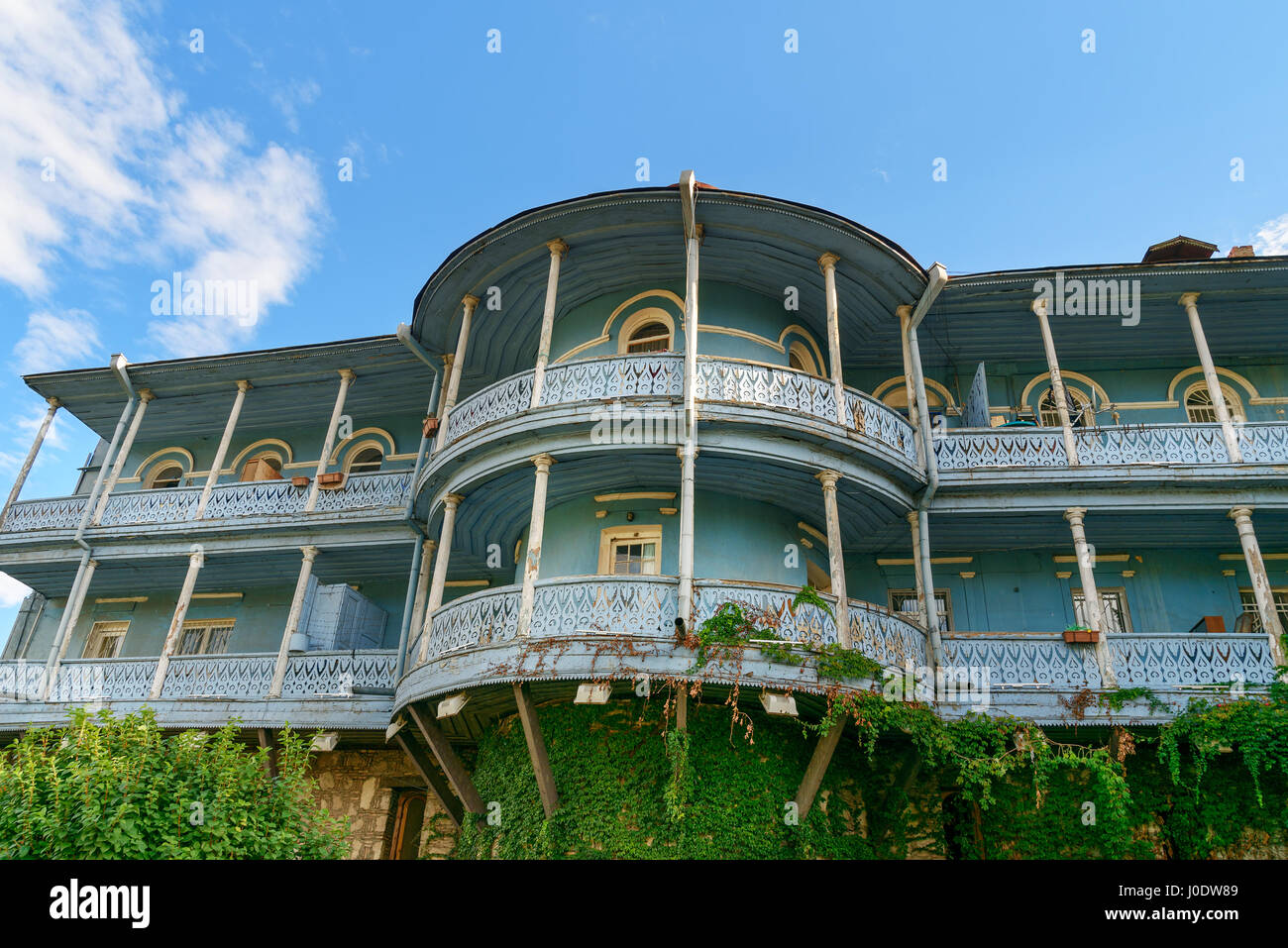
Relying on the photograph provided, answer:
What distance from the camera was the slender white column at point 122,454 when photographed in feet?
59.3

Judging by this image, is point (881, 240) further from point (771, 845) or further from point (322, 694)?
point (322, 694)

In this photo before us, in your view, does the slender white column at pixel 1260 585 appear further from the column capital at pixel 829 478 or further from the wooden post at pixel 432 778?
the wooden post at pixel 432 778

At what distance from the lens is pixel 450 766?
43.6 feet

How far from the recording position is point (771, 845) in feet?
36.1

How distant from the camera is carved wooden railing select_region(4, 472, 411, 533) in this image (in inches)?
669

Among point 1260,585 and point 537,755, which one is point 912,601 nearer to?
point 1260,585

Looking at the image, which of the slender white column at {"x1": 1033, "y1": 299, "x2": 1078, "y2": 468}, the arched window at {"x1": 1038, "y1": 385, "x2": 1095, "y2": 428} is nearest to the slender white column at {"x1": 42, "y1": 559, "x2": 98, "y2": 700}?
the slender white column at {"x1": 1033, "y1": 299, "x2": 1078, "y2": 468}

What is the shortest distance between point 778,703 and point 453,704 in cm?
441

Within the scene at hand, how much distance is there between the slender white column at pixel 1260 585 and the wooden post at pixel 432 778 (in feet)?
40.8

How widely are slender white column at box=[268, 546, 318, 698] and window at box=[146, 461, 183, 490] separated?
5882 millimetres

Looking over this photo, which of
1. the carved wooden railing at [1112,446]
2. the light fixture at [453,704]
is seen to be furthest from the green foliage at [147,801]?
the carved wooden railing at [1112,446]

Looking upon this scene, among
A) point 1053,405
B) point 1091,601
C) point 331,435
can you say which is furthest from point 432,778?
point 1053,405

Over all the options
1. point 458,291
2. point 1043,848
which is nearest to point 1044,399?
point 1043,848
